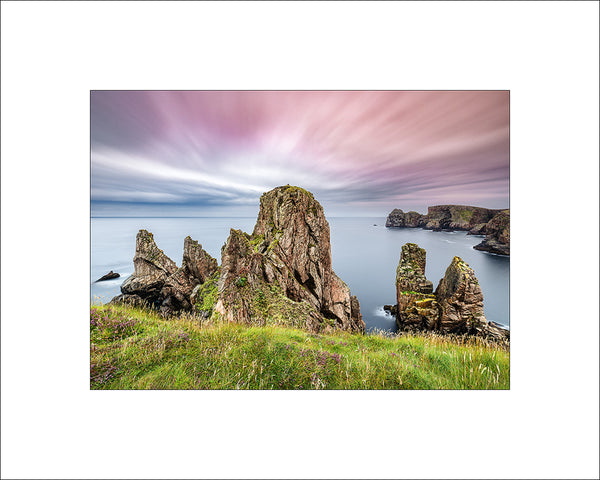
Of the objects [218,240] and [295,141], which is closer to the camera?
[295,141]

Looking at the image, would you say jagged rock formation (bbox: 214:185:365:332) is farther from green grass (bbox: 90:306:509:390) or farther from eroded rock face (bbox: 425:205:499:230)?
eroded rock face (bbox: 425:205:499:230)

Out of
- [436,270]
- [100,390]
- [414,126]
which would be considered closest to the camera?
[100,390]

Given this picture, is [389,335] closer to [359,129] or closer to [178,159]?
[359,129]

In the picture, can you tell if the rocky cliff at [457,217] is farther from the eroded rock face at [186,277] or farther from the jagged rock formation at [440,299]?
the eroded rock face at [186,277]

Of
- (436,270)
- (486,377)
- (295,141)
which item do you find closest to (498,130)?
(295,141)

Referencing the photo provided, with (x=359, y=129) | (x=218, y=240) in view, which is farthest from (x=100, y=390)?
(x=359, y=129)

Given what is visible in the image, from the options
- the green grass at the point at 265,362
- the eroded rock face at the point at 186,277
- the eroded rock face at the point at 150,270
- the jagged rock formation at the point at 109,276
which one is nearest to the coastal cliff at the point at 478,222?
the green grass at the point at 265,362

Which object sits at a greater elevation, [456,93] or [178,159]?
[456,93]

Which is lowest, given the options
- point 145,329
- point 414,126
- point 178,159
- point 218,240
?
point 145,329
